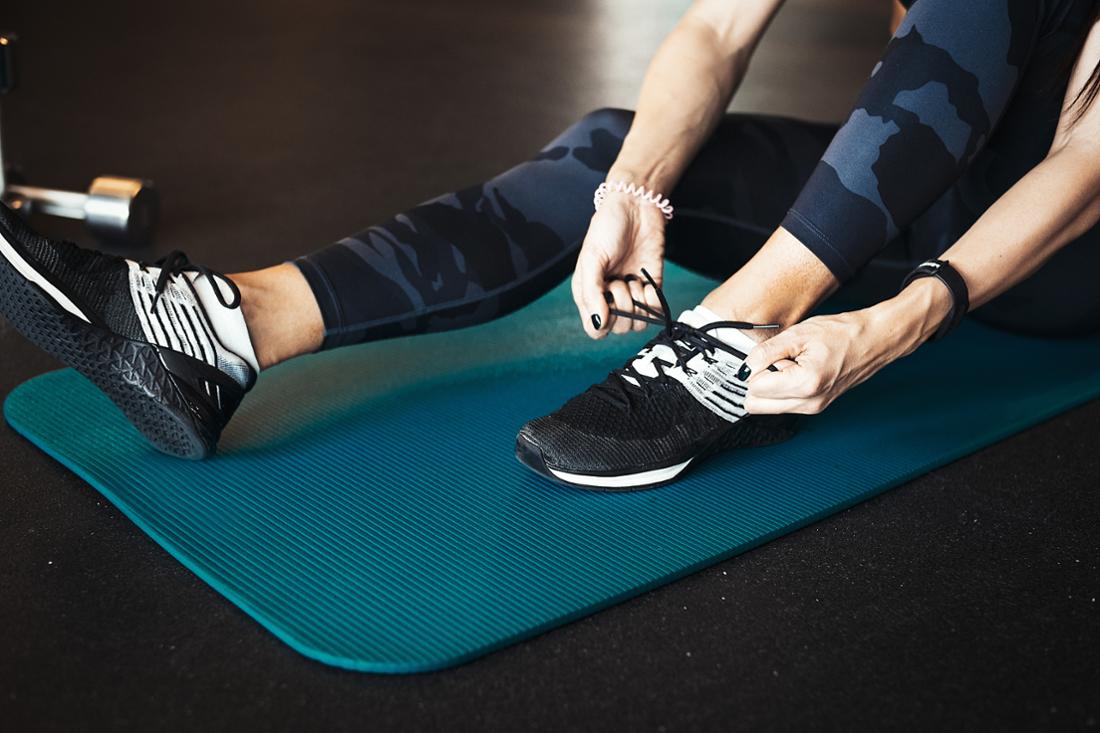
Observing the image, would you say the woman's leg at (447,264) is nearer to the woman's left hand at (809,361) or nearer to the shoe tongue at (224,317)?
the shoe tongue at (224,317)

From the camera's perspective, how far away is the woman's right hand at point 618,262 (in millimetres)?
1176

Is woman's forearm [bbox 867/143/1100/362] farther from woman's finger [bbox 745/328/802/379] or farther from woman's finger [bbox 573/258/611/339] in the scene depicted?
woman's finger [bbox 573/258/611/339]

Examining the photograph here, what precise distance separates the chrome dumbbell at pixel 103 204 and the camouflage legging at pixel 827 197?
789mm

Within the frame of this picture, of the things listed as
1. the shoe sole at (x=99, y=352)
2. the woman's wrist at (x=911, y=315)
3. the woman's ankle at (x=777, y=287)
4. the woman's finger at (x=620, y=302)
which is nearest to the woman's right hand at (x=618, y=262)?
the woman's finger at (x=620, y=302)

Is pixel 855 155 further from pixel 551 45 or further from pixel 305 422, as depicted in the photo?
pixel 551 45

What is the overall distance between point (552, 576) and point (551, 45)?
11.3ft

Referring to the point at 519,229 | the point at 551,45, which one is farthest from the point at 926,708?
the point at 551,45

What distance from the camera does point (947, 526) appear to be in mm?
1177

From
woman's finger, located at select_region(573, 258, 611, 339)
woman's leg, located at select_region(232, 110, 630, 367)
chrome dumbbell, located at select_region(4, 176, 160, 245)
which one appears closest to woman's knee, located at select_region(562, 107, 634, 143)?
woman's leg, located at select_region(232, 110, 630, 367)

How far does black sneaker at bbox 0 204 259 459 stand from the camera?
3.46 ft

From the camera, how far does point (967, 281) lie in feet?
3.66

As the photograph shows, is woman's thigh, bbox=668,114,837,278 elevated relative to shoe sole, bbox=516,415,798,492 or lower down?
elevated

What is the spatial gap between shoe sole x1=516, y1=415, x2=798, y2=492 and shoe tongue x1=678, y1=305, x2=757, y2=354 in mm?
96

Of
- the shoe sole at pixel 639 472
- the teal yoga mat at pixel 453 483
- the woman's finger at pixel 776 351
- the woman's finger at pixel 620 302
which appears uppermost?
the woman's finger at pixel 776 351
